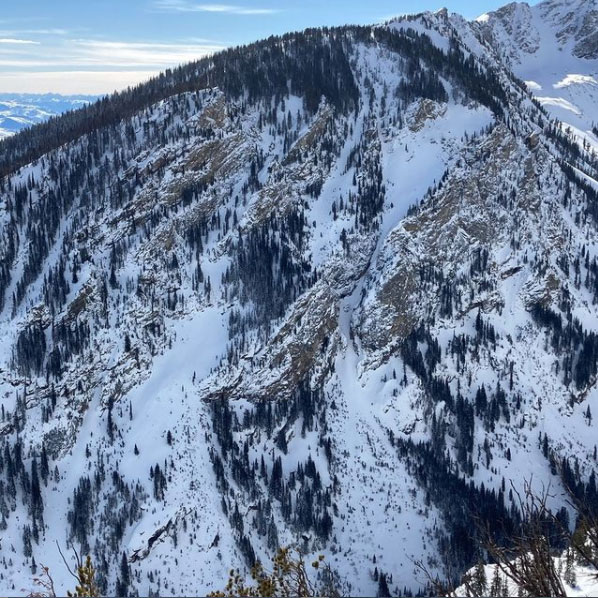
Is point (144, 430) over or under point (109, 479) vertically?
over

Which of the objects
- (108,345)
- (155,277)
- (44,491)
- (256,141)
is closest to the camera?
(44,491)

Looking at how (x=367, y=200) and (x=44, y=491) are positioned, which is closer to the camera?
(x=44, y=491)

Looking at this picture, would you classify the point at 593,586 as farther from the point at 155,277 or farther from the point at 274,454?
the point at 155,277

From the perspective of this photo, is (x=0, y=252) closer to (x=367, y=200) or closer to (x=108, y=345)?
(x=108, y=345)

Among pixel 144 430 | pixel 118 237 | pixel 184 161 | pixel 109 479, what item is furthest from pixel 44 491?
pixel 184 161

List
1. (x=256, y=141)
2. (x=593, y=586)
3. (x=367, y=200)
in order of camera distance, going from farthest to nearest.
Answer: (x=256, y=141), (x=367, y=200), (x=593, y=586)

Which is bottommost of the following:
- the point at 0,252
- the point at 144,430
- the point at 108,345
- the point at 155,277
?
the point at 144,430

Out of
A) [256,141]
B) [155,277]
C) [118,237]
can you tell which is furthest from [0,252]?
[256,141]
